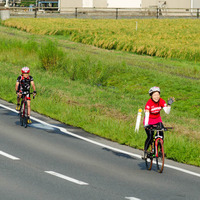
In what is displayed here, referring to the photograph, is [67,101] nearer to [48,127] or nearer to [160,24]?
[48,127]

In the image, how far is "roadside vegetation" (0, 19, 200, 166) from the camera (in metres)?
14.9

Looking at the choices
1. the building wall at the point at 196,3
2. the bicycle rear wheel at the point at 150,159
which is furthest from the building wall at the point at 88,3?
the bicycle rear wheel at the point at 150,159

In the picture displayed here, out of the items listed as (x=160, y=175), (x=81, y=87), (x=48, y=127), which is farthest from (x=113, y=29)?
(x=160, y=175)

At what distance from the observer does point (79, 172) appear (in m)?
11.0

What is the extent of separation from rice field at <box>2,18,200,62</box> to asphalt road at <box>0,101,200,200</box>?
26040 millimetres

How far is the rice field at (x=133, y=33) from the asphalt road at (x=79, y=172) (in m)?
26.0

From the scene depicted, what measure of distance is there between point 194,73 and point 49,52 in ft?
29.3

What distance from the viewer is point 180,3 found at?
252 ft

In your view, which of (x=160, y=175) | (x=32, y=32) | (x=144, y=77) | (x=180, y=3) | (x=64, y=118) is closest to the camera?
(x=160, y=175)

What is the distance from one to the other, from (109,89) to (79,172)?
1614 centimetres

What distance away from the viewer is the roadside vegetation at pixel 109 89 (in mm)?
14914

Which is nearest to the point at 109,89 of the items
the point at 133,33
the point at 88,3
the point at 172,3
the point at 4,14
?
the point at 133,33

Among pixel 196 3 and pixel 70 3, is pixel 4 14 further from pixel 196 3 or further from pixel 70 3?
pixel 196 3

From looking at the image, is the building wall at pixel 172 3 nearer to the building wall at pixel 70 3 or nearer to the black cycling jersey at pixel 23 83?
the building wall at pixel 70 3
